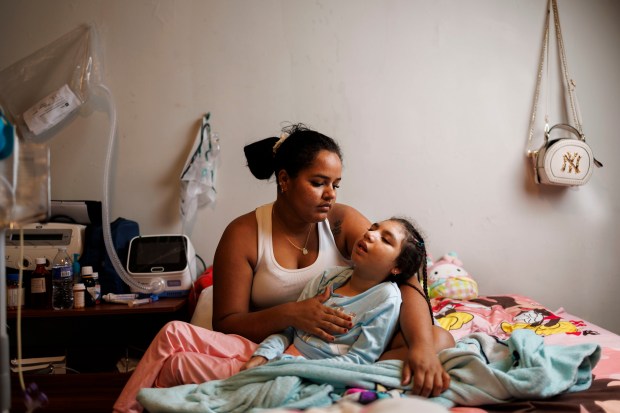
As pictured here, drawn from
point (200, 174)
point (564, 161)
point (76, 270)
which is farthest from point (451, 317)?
point (76, 270)

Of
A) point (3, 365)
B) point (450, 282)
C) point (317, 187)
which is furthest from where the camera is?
point (450, 282)

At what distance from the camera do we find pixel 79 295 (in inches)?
90.7

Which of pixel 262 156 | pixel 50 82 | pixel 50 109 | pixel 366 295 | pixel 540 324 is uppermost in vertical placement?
pixel 50 82

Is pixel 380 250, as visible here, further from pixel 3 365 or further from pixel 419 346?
pixel 3 365

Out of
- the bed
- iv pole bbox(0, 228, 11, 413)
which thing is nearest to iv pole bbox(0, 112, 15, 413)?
iv pole bbox(0, 228, 11, 413)

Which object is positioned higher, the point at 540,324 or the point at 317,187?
the point at 317,187

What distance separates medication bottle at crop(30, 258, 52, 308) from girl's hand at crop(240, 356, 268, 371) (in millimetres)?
1343

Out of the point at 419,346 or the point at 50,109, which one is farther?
the point at 50,109

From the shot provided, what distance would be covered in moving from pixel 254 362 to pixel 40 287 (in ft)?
4.52

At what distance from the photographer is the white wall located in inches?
108

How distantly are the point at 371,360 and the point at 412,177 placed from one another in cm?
155

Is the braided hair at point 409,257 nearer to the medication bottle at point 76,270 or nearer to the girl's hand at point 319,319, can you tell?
the girl's hand at point 319,319

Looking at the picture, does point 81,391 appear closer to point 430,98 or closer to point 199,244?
point 199,244

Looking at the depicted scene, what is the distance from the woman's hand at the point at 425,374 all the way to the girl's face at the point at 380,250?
0.32 m
